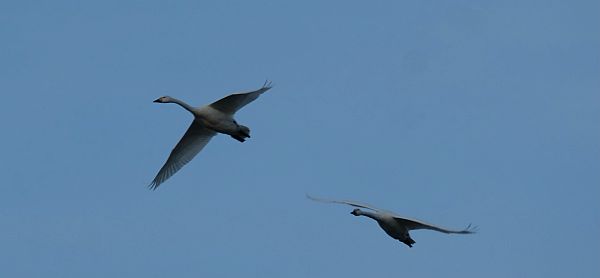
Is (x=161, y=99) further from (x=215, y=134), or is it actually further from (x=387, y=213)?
(x=387, y=213)

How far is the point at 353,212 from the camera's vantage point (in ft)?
138

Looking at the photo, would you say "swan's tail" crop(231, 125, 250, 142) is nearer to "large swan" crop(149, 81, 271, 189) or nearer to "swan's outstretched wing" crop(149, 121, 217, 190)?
"large swan" crop(149, 81, 271, 189)

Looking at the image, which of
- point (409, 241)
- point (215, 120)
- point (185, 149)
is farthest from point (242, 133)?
point (409, 241)

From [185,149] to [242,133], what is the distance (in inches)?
131

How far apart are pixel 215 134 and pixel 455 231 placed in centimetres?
1182

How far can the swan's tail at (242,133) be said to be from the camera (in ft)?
146

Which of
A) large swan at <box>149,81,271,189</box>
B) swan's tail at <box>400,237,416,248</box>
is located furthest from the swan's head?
swan's tail at <box>400,237,416,248</box>

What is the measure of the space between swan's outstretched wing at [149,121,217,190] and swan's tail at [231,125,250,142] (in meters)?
1.59

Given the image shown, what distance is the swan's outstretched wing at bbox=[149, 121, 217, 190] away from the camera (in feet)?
153

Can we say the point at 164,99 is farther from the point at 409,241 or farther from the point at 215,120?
the point at 409,241

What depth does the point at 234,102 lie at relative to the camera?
43.9 m

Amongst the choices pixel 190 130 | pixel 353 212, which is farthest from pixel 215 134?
pixel 353 212

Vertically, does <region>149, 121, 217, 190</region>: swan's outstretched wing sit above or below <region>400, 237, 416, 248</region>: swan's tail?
above

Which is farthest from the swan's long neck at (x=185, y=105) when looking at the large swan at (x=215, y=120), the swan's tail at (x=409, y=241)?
the swan's tail at (x=409, y=241)
